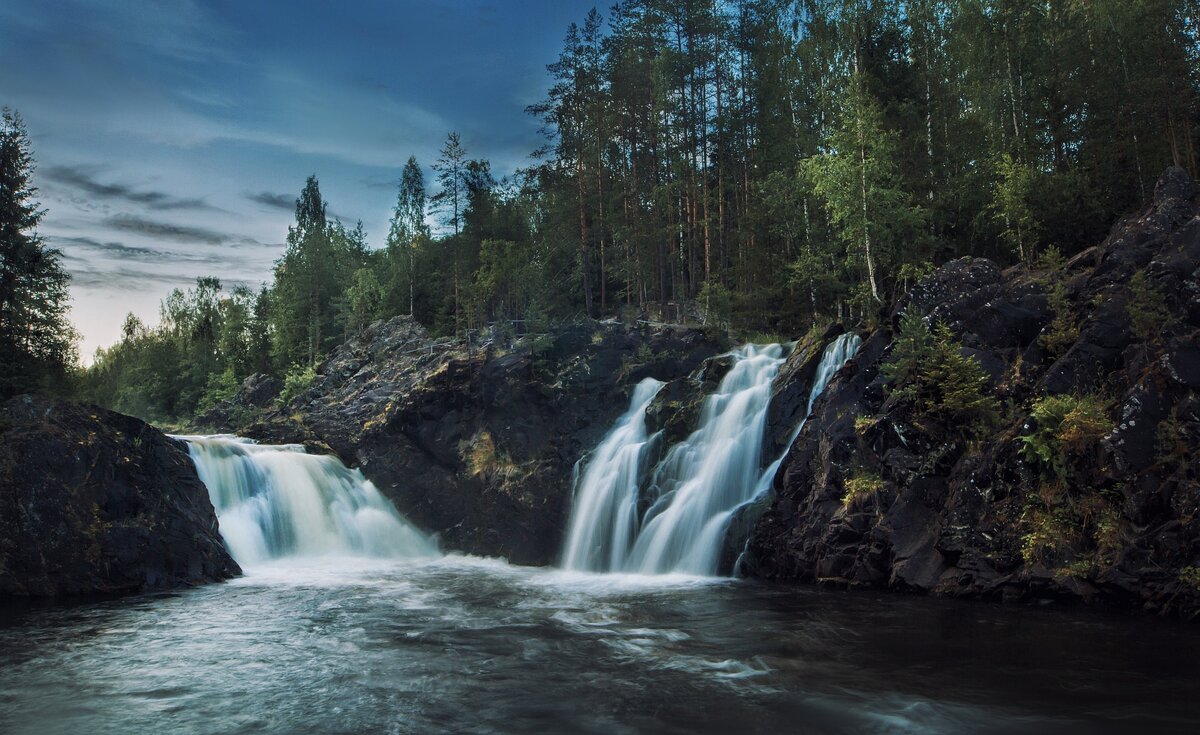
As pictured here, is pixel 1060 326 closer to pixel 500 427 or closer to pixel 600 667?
pixel 600 667

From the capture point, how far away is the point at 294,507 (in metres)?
23.2

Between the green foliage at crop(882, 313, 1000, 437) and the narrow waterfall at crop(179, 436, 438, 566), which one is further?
the narrow waterfall at crop(179, 436, 438, 566)

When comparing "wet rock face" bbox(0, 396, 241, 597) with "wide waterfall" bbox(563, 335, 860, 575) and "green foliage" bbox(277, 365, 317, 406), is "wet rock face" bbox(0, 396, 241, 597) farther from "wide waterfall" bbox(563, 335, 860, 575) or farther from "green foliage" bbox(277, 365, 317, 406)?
"green foliage" bbox(277, 365, 317, 406)

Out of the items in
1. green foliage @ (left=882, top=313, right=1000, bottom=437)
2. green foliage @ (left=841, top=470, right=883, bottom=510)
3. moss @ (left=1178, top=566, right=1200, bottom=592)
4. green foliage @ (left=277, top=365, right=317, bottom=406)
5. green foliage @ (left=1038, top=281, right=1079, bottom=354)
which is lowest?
moss @ (left=1178, top=566, right=1200, bottom=592)

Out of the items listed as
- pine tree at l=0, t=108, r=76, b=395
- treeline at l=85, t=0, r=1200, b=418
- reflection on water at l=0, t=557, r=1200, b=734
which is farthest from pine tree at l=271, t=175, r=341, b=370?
reflection on water at l=0, t=557, r=1200, b=734

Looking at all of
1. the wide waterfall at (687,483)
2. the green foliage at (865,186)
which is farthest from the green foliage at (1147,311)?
the green foliage at (865,186)

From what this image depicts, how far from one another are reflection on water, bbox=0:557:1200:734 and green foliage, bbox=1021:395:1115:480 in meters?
2.73

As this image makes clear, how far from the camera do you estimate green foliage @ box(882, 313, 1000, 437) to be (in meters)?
14.4

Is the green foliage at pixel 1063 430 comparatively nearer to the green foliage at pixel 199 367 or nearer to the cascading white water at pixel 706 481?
the cascading white water at pixel 706 481

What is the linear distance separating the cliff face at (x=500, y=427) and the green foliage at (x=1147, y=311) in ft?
45.6

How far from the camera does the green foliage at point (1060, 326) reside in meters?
14.5

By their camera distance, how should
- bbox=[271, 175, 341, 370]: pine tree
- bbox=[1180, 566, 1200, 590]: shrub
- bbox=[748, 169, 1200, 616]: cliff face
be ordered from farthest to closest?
bbox=[271, 175, 341, 370]: pine tree → bbox=[748, 169, 1200, 616]: cliff face → bbox=[1180, 566, 1200, 590]: shrub

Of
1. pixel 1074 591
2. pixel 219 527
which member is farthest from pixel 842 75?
pixel 219 527

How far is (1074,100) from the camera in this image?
23.6 meters
